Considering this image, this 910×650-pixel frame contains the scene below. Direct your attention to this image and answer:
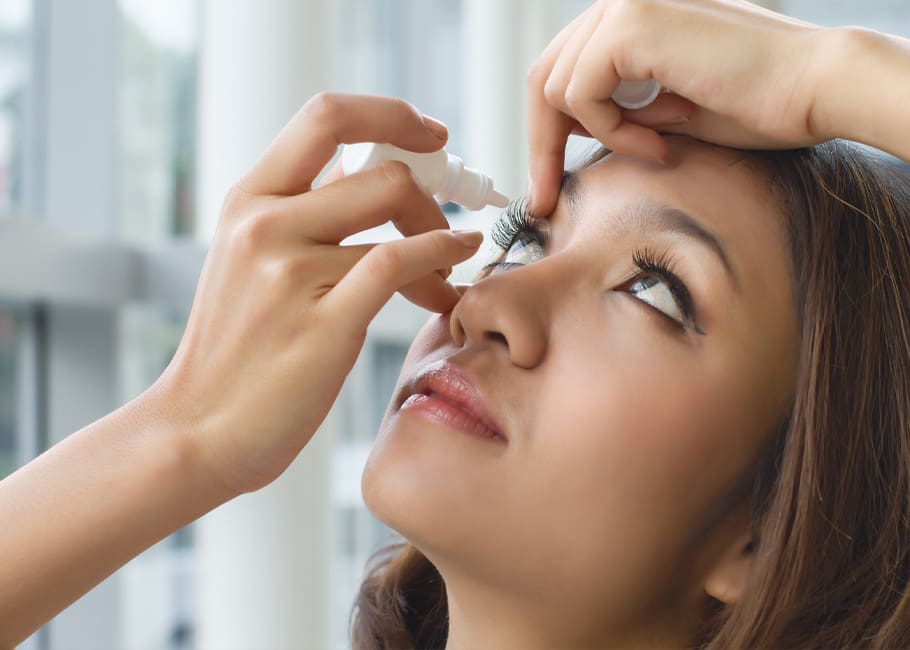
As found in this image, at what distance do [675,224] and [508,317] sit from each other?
184mm

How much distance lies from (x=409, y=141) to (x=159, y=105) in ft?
5.64

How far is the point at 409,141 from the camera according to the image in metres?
0.87

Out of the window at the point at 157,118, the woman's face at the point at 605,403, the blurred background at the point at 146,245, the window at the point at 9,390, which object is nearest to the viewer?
the woman's face at the point at 605,403

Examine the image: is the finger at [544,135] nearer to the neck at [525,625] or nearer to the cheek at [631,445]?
the cheek at [631,445]

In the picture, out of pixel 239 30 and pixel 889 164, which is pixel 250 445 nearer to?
pixel 889 164

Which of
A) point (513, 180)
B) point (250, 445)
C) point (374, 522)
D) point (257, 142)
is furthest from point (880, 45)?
point (374, 522)

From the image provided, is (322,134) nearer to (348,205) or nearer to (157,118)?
(348,205)

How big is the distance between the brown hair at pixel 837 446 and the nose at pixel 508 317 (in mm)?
253

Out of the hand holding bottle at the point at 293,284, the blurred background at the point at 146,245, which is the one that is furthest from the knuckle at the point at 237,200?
the blurred background at the point at 146,245

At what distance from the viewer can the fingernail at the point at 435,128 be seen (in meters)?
0.90

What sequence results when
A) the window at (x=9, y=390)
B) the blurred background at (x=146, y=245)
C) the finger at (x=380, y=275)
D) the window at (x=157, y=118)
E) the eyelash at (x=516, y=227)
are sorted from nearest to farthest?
the finger at (x=380, y=275) → the eyelash at (x=516, y=227) → the blurred background at (x=146, y=245) → the window at (x=9, y=390) → the window at (x=157, y=118)

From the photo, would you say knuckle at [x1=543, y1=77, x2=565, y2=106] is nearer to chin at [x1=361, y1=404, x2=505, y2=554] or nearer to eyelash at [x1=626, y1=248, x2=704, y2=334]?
eyelash at [x1=626, y1=248, x2=704, y2=334]


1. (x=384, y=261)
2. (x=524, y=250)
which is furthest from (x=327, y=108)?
(x=524, y=250)

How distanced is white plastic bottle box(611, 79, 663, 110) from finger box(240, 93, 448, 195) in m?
0.20
